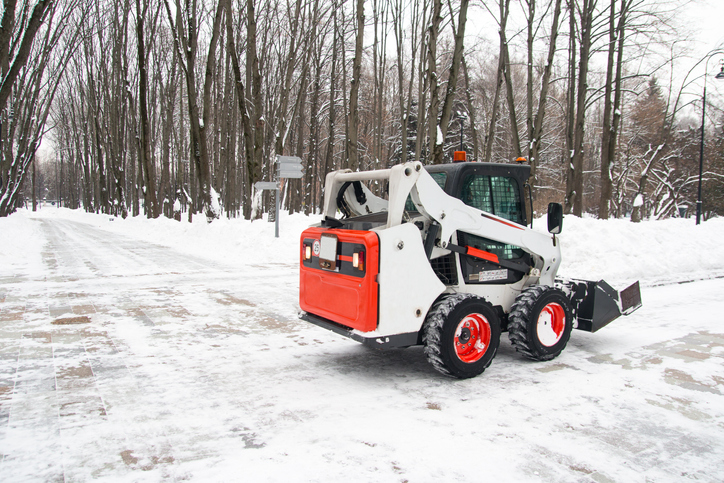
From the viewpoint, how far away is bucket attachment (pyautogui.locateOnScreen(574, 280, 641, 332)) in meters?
5.52

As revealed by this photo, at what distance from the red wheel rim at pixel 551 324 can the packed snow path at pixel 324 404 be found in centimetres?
25

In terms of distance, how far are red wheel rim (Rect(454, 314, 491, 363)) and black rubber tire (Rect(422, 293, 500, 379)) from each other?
44 millimetres

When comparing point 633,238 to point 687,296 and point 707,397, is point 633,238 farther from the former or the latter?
point 707,397

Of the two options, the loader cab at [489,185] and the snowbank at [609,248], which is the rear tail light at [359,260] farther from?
the snowbank at [609,248]

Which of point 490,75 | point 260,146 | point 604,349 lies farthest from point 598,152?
point 604,349

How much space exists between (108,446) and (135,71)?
36.5 metres

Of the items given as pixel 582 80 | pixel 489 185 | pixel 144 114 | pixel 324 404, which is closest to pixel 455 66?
pixel 582 80

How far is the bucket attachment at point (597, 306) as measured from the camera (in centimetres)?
552

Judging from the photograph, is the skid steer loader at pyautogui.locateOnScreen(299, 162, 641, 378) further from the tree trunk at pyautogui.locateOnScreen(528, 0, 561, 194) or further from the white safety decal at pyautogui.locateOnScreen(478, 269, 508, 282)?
the tree trunk at pyautogui.locateOnScreen(528, 0, 561, 194)

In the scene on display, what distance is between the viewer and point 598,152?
50281 millimetres

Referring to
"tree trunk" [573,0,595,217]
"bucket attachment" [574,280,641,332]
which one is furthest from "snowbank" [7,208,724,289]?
"tree trunk" [573,0,595,217]

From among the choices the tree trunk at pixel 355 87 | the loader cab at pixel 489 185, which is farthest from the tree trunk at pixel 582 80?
the loader cab at pixel 489 185

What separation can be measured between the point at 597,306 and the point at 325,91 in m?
25.0

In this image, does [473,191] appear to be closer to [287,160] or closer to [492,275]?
[492,275]
